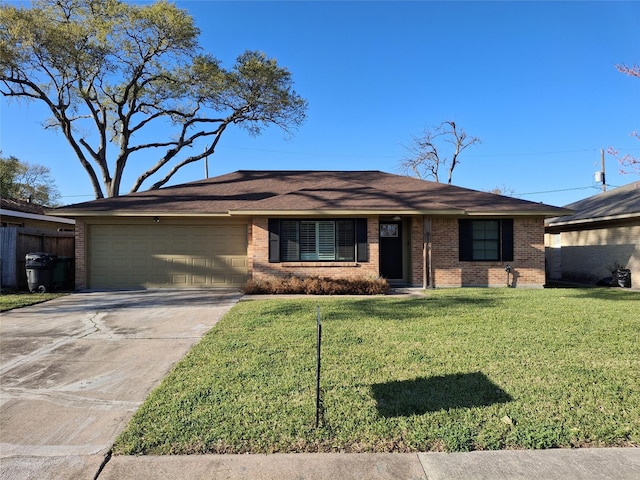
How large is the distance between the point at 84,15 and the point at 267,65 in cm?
925

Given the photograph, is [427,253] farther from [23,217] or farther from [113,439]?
[23,217]

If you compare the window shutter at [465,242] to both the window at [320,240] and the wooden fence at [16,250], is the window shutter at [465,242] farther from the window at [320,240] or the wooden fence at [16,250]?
the wooden fence at [16,250]

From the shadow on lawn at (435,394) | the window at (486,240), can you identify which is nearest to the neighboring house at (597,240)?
the window at (486,240)

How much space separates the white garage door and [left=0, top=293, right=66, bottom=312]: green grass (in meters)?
1.84

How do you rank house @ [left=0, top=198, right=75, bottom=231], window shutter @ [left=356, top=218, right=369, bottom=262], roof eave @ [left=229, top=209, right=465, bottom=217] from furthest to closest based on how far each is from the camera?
house @ [left=0, top=198, right=75, bottom=231], window shutter @ [left=356, top=218, right=369, bottom=262], roof eave @ [left=229, top=209, right=465, bottom=217]

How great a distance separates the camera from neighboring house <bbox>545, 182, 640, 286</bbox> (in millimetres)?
14672

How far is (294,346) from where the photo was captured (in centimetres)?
615

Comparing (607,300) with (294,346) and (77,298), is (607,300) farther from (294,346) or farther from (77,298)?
(77,298)

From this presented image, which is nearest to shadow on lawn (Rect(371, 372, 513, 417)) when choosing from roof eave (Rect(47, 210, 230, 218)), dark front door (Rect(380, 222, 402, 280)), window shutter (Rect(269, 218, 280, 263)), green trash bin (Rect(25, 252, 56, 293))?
window shutter (Rect(269, 218, 280, 263))

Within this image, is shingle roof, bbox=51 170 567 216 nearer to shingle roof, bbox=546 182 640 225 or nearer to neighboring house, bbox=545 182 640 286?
shingle roof, bbox=546 182 640 225

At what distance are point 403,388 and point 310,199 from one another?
9844 millimetres

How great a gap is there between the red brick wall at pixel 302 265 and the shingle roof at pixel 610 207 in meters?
7.46

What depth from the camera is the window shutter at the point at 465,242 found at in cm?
1373

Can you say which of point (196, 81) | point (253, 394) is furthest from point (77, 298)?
point (196, 81)
